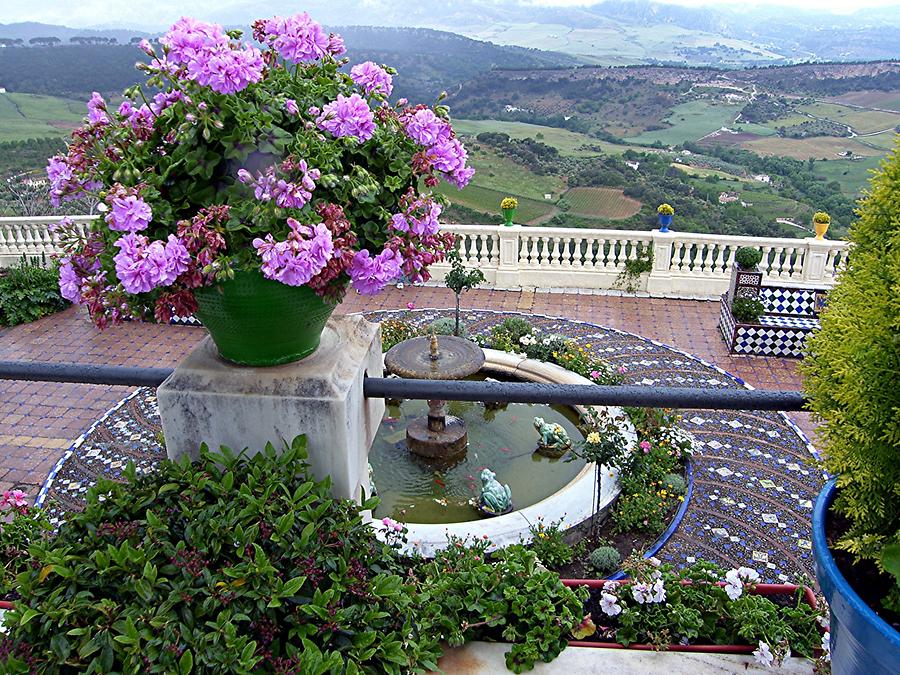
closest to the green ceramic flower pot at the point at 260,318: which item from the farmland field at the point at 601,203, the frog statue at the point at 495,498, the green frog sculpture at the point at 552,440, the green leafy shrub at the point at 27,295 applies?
the frog statue at the point at 495,498

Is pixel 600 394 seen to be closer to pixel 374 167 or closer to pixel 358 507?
pixel 358 507

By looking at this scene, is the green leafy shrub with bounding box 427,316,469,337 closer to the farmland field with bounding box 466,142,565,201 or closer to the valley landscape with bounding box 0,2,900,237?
the valley landscape with bounding box 0,2,900,237

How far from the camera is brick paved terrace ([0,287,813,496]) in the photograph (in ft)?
24.4

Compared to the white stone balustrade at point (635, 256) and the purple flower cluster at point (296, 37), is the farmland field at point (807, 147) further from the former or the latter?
the purple flower cluster at point (296, 37)

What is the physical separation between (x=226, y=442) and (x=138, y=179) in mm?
743

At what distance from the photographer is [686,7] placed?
10325 cm

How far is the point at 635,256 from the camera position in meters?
11.4

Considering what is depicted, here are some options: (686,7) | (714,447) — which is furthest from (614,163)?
(686,7)

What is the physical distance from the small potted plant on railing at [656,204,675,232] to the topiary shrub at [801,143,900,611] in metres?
9.94

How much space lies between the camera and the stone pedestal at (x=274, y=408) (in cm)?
189

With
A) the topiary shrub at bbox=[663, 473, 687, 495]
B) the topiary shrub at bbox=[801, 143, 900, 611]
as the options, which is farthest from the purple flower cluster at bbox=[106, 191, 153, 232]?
the topiary shrub at bbox=[663, 473, 687, 495]

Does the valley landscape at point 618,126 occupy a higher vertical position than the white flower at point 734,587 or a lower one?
lower

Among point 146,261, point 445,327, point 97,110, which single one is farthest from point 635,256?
point 146,261

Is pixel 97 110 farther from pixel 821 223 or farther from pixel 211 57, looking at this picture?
pixel 821 223
